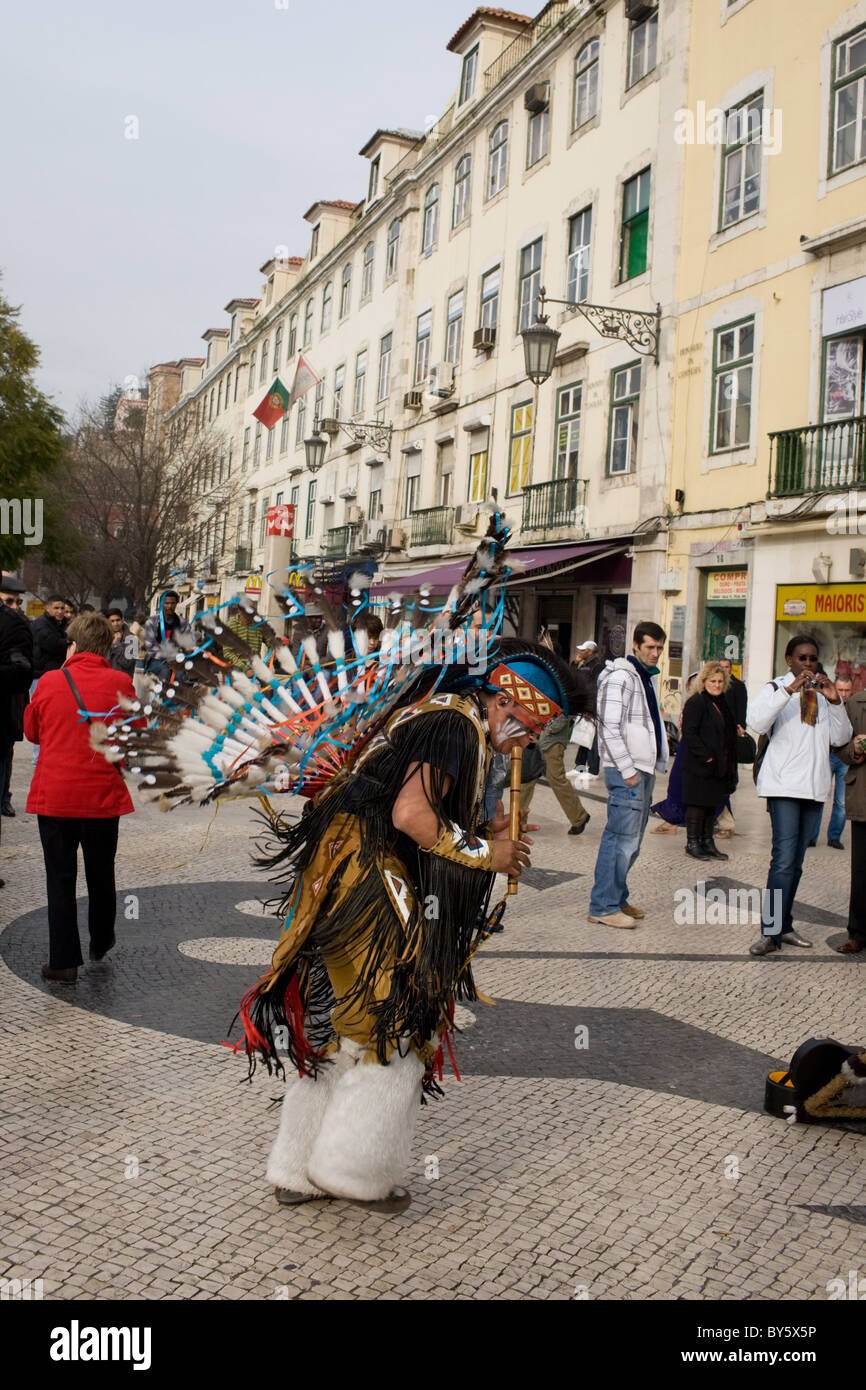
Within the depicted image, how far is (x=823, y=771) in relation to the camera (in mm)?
6309

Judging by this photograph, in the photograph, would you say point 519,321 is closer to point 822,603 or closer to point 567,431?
point 567,431

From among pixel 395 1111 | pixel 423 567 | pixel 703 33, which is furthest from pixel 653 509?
pixel 395 1111

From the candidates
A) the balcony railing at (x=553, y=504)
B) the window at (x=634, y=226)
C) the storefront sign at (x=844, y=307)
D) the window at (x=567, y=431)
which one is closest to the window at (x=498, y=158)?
the window at (x=634, y=226)

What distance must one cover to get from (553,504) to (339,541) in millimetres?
13401

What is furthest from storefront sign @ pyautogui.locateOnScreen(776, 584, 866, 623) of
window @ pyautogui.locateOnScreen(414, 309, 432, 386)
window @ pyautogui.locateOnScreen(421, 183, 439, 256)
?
window @ pyautogui.locateOnScreen(421, 183, 439, 256)

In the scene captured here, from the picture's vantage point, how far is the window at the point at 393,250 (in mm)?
30609

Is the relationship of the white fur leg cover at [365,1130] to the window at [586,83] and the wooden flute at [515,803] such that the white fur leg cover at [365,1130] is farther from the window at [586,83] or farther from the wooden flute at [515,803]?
the window at [586,83]

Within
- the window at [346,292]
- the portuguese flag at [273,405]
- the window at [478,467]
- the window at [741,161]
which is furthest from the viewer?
the window at [346,292]

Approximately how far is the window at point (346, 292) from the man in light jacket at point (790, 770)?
30.9 m

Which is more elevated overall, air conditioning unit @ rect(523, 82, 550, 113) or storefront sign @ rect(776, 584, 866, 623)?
air conditioning unit @ rect(523, 82, 550, 113)

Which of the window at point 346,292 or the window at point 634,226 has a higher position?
the window at point 346,292

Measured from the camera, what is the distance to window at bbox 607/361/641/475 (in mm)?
18797

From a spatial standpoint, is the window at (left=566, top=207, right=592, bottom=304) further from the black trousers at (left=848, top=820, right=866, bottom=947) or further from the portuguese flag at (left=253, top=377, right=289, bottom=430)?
the black trousers at (left=848, top=820, right=866, bottom=947)

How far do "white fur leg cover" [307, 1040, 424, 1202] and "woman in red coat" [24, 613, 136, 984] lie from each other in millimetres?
2557
